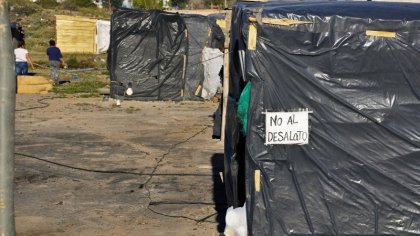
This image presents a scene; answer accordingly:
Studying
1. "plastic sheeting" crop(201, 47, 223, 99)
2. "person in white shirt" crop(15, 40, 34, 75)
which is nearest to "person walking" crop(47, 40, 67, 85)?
"person in white shirt" crop(15, 40, 34, 75)

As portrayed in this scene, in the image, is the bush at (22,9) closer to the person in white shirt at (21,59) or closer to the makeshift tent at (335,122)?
the person in white shirt at (21,59)

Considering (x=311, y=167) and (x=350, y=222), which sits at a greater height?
(x=311, y=167)

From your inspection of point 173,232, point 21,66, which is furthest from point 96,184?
point 21,66

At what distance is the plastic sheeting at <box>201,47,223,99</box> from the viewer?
22.4m

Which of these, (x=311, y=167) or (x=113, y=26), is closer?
(x=311, y=167)

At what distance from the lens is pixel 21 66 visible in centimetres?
2505

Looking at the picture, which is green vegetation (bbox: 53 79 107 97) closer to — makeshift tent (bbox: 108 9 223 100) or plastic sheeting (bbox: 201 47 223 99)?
makeshift tent (bbox: 108 9 223 100)

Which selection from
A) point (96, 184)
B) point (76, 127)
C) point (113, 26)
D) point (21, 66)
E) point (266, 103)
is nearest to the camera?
point (266, 103)

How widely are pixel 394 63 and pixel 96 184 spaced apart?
5622 millimetres

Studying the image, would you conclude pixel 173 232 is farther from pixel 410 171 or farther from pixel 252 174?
pixel 410 171

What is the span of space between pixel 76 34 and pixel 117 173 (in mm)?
34260

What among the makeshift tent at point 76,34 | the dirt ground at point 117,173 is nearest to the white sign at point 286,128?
the dirt ground at point 117,173

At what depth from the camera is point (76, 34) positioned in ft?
148

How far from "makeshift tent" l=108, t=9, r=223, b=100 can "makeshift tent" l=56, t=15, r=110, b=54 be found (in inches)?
883
